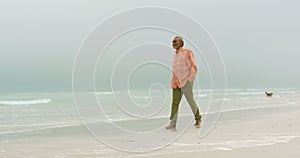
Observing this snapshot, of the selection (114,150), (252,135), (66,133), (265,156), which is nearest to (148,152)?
(114,150)

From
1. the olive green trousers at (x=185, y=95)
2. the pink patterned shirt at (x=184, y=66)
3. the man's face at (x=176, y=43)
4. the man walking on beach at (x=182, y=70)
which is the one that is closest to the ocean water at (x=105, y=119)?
the olive green trousers at (x=185, y=95)

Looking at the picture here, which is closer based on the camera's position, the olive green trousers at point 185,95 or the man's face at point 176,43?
the man's face at point 176,43

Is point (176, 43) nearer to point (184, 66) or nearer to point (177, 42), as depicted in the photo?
point (177, 42)

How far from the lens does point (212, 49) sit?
6.45 metres

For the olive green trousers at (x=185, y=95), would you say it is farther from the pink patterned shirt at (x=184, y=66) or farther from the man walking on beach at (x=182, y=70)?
the pink patterned shirt at (x=184, y=66)

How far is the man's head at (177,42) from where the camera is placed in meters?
6.87

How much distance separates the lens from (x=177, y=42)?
22.5 feet

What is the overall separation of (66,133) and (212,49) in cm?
315

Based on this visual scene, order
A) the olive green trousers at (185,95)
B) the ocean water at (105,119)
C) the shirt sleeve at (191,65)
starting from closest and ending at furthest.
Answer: the ocean water at (105,119) → the shirt sleeve at (191,65) → the olive green trousers at (185,95)

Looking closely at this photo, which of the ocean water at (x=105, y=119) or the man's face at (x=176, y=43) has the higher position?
the man's face at (x=176, y=43)

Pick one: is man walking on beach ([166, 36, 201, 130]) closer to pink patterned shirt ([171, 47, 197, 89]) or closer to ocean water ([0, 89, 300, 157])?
pink patterned shirt ([171, 47, 197, 89])

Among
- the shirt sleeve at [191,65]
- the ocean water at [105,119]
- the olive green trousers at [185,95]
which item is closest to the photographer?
the ocean water at [105,119]

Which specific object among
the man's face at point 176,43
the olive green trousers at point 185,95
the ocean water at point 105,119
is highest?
the man's face at point 176,43

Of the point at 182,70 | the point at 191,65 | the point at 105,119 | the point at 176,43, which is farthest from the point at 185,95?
the point at 105,119
